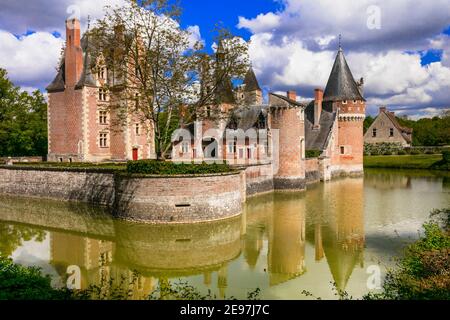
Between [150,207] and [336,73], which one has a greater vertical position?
[336,73]

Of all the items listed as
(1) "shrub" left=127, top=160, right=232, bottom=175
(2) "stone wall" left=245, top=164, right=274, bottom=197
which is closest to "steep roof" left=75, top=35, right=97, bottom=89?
(2) "stone wall" left=245, top=164, right=274, bottom=197

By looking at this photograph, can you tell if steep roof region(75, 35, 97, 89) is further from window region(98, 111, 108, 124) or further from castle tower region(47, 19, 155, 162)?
window region(98, 111, 108, 124)

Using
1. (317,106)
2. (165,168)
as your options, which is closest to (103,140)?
(165,168)

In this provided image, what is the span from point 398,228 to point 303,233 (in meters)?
3.63

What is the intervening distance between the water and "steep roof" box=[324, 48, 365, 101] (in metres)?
16.2

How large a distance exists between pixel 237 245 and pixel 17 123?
26973mm

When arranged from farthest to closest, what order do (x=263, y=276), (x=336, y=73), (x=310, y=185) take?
(x=336, y=73) < (x=310, y=185) < (x=263, y=276)

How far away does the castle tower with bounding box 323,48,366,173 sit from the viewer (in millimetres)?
35562

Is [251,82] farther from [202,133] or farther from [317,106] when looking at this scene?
[202,133]

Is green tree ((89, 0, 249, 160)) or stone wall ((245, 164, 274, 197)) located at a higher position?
green tree ((89, 0, 249, 160))

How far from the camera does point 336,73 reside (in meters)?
36.2
